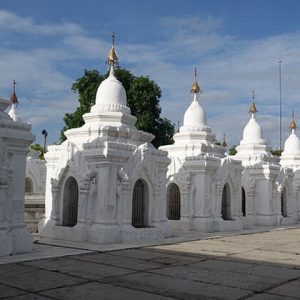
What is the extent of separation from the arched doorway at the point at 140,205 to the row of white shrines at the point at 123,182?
0.12 feet

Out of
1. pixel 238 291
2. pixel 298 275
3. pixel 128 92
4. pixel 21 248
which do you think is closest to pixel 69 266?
pixel 21 248

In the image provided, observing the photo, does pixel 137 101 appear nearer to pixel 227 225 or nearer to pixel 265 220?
pixel 265 220

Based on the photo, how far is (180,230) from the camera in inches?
816

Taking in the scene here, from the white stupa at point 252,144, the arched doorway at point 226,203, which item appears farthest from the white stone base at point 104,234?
the white stupa at point 252,144

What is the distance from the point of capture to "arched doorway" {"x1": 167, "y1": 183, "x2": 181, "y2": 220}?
21656mm

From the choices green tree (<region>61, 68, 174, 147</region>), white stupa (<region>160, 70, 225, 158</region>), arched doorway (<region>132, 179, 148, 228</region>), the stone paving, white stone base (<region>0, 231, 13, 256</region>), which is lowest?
the stone paving

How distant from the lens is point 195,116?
23.3 metres

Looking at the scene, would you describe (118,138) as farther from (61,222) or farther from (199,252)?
(199,252)

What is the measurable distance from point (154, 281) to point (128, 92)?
943 inches

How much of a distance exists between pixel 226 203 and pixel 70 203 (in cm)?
875

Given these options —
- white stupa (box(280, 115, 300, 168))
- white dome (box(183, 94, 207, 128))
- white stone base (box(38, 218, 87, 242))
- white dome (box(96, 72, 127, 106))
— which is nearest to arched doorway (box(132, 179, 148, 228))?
white stone base (box(38, 218, 87, 242))

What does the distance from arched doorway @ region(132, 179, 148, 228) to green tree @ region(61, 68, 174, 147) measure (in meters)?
14.1

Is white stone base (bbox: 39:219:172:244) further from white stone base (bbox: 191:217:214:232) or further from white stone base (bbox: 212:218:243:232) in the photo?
white stone base (bbox: 212:218:243:232)

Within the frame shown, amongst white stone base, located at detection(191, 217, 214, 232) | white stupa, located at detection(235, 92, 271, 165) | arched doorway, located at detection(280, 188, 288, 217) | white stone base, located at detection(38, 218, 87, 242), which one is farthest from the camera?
arched doorway, located at detection(280, 188, 288, 217)
